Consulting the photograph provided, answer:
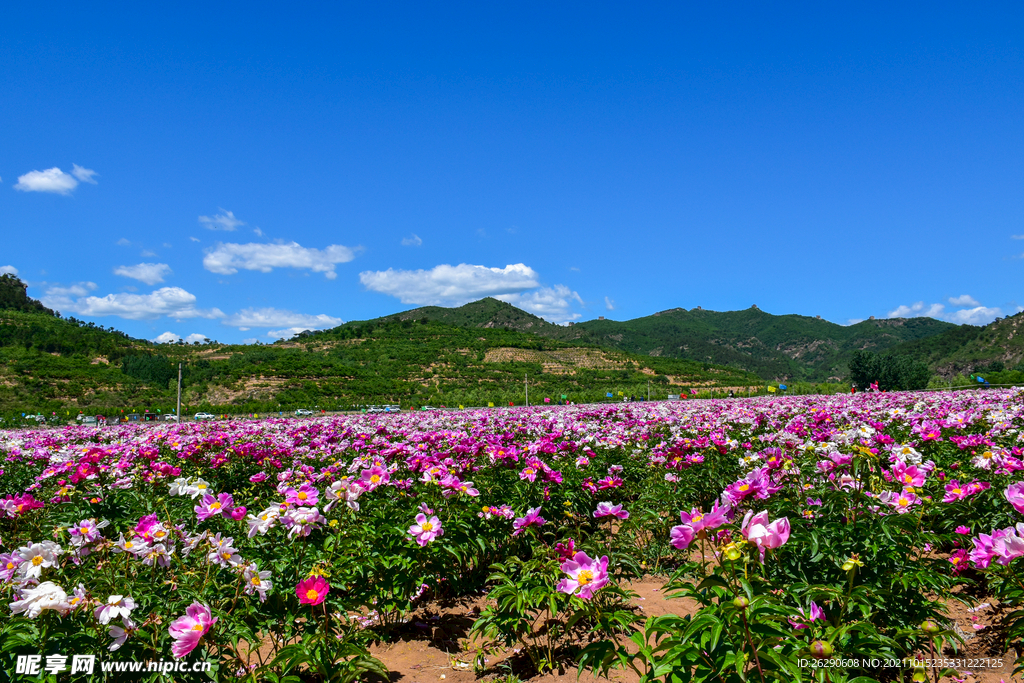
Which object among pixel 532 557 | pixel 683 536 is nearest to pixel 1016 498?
pixel 683 536

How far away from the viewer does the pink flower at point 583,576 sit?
1895 millimetres

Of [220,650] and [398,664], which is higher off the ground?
[220,650]

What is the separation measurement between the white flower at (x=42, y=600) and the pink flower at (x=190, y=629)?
1.35 feet

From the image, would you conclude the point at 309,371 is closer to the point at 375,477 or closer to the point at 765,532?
the point at 375,477

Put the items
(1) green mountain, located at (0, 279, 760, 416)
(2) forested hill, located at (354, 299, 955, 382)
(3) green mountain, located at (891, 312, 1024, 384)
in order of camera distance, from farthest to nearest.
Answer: (2) forested hill, located at (354, 299, 955, 382), (3) green mountain, located at (891, 312, 1024, 384), (1) green mountain, located at (0, 279, 760, 416)

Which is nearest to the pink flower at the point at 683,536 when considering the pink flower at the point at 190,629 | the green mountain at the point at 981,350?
the pink flower at the point at 190,629

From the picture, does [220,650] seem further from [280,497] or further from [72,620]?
[280,497]

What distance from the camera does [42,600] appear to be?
1762 mm

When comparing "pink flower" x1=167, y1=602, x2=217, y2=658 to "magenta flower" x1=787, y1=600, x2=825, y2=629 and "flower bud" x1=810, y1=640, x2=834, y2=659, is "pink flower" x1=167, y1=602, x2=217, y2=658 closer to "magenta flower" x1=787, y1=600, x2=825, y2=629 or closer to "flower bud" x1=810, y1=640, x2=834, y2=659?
"flower bud" x1=810, y1=640, x2=834, y2=659

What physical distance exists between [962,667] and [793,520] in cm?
102

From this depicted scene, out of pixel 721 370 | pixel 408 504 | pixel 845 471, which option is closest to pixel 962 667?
pixel 845 471

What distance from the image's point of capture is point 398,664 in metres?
2.94

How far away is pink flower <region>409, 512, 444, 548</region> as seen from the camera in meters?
2.63

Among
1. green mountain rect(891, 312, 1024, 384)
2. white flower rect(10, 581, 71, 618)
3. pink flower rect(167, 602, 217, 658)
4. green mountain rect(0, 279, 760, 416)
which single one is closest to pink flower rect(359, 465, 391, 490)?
pink flower rect(167, 602, 217, 658)
